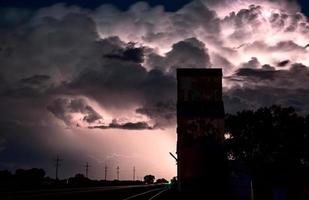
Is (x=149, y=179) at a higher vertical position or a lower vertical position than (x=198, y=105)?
lower

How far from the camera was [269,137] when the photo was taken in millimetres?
65938

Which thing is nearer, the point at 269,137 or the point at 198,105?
the point at 198,105

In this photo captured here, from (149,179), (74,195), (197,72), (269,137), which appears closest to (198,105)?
(197,72)

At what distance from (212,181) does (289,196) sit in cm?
647

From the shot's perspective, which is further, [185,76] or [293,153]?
[293,153]

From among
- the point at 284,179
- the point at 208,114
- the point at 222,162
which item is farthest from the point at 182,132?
the point at 284,179

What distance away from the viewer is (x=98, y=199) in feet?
124

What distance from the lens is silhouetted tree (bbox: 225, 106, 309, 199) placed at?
63344 mm

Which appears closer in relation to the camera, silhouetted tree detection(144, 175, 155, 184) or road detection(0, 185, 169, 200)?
road detection(0, 185, 169, 200)

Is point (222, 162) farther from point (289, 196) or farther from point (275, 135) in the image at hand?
point (275, 135)

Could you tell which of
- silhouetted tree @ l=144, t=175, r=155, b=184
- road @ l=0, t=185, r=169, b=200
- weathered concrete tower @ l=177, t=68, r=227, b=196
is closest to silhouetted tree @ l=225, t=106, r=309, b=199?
road @ l=0, t=185, r=169, b=200

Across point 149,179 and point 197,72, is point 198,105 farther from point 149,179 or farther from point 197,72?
point 149,179

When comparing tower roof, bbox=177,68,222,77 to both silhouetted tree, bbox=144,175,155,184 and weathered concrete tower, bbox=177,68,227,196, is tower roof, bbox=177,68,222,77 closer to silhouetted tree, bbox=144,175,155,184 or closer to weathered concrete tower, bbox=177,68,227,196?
weathered concrete tower, bbox=177,68,227,196

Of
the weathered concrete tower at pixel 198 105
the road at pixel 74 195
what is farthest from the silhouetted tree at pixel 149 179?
the weathered concrete tower at pixel 198 105
